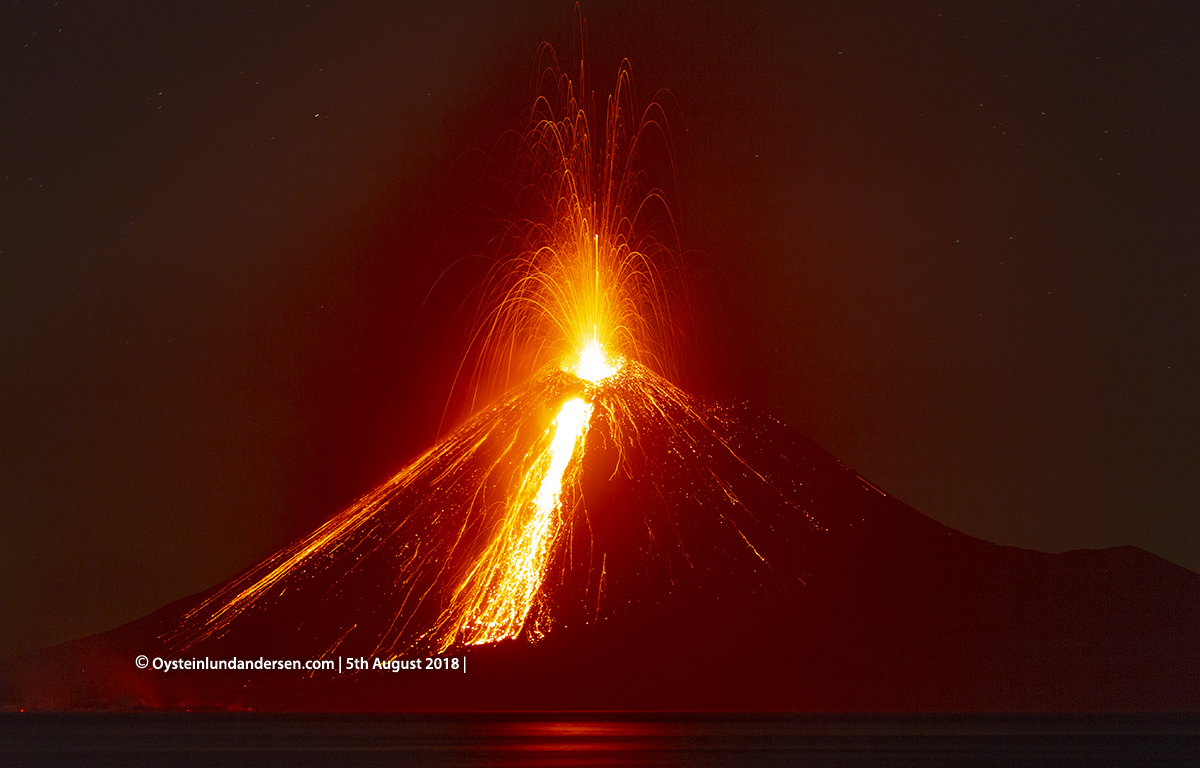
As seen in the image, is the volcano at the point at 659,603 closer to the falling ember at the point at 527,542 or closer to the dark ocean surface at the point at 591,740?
the falling ember at the point at 527,542

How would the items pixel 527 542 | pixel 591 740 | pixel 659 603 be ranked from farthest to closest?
pixel 527 542 < pixel 659 603 < pixel 591 740

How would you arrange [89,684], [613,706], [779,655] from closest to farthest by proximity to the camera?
[613,706], [89,684], [779,655]

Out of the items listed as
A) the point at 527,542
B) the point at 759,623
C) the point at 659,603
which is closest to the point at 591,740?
the point at 659,603

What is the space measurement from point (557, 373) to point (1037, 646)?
30450mm

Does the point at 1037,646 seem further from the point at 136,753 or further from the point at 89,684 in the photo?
the point at 136,753

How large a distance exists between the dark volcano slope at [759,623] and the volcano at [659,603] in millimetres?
174

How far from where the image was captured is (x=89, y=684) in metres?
59.7

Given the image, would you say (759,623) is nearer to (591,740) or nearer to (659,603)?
(659,603)

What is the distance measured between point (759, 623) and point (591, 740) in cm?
3674

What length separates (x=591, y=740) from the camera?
32250 mm

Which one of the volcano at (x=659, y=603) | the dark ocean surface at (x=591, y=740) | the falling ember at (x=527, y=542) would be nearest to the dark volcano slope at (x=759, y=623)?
the volcano at (x=659, y=603)

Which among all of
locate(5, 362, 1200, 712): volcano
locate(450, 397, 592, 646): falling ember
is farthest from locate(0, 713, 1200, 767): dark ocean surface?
locate(450, 397, 592, 646): falling ember

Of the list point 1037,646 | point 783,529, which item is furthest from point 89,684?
point 1037,646

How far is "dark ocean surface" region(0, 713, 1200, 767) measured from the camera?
91.8 ft
